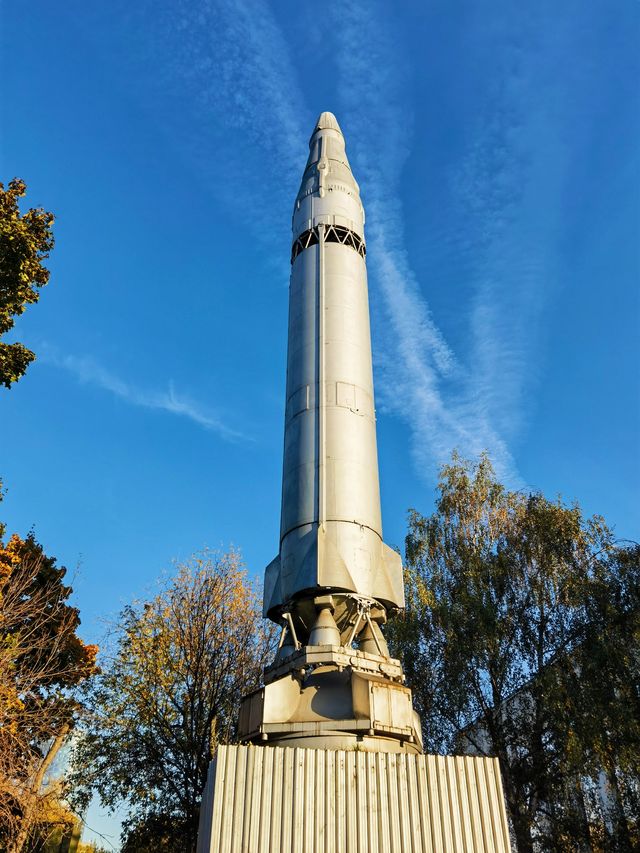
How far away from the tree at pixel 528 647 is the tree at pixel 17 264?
1317 cm

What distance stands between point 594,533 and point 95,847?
27.7 meters

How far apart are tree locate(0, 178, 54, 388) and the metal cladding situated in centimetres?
503

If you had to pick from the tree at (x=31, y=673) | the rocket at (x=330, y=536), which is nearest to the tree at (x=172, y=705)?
the tree at (x=31, y=673)

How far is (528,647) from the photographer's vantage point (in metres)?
18.3

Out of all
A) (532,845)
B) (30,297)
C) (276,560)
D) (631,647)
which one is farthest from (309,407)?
(532,845)

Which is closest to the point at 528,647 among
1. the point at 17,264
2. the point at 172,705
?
the point at 172,705

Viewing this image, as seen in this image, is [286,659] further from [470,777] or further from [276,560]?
[470,777]

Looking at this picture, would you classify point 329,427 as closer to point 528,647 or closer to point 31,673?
point 31,673

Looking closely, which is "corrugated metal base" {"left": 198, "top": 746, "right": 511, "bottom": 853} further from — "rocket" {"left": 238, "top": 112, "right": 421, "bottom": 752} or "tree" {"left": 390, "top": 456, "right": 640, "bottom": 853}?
"tree" {"left": 390, "top": 456, "right": 640, "bottom": 853}

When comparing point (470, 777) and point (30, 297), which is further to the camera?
point (30, 297)

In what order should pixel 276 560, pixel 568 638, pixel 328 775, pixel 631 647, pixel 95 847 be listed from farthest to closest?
pixel 95 847 → pixel 568 638 → pixel 631 647 → pixel 276 560 → pixel 328 775

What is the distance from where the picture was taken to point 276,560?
11773mm

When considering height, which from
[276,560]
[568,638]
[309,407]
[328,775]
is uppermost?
[309,407]

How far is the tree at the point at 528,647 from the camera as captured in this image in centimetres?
1523
